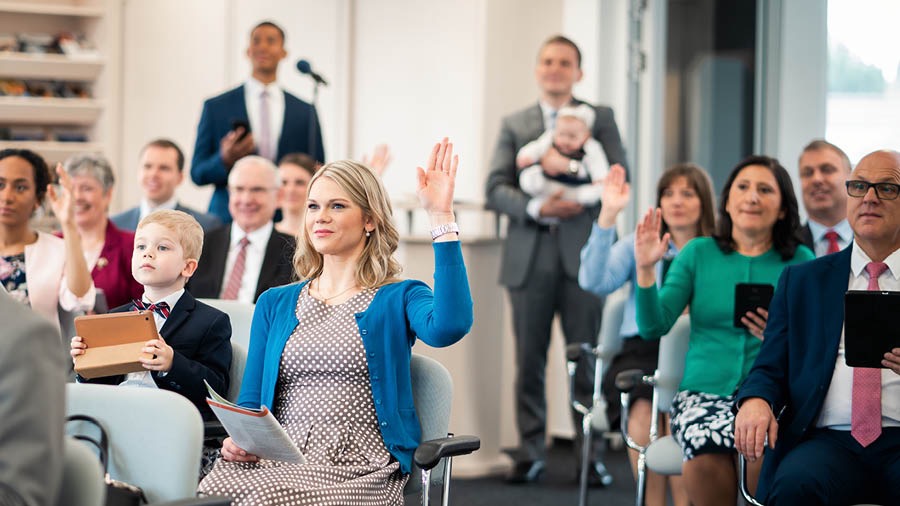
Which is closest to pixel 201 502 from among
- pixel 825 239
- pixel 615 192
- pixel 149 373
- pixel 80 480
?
pixel 80 480

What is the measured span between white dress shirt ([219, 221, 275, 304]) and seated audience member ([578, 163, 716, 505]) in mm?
1251

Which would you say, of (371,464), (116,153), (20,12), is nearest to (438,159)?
(371,464)

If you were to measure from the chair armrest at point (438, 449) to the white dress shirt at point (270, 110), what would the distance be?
3.18 m

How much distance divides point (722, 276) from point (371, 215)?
1.32 m

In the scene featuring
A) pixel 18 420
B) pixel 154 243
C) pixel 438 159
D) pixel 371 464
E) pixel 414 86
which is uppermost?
pixel 414 86

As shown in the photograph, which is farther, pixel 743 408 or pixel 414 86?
pixel 414 86

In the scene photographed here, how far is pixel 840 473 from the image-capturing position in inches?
111

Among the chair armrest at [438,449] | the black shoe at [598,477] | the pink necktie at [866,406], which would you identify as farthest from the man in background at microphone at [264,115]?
the pink necktie at [866,406]

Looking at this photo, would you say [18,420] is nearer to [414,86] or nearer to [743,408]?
[743,408]

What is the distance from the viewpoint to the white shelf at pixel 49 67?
6547mm

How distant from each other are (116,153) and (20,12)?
995 mm

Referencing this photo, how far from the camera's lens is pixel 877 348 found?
2725 mm

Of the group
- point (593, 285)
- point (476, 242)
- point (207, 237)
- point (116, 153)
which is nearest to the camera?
point (207, 237)

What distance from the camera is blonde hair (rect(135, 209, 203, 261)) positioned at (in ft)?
10.0
